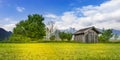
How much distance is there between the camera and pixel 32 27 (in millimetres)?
90250

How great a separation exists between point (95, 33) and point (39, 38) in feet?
85.5

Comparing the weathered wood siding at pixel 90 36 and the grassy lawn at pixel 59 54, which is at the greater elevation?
the weathered wood siding at pixel 90 36

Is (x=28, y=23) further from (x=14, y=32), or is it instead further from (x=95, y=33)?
(x=95, y=33)

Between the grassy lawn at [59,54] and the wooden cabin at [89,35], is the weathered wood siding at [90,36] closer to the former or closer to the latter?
the wooden cabin at [89,35]

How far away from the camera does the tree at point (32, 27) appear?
297ft

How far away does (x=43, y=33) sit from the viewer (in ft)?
301

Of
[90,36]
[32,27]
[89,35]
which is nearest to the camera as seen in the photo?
[89,35]

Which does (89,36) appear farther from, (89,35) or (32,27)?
(32,27)

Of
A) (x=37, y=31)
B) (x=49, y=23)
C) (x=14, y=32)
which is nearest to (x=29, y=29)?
(x=37, y=31)

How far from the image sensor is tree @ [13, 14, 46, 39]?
90581mm

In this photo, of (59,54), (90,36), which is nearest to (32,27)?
(90,36)

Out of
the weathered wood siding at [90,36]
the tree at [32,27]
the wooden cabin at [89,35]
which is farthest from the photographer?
the tree at [32,27]

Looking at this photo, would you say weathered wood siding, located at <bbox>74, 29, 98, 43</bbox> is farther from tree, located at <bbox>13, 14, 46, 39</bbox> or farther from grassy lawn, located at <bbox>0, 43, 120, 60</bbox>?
grassy lawn, located at <bbox>0, 43, 120, 60</bbox>

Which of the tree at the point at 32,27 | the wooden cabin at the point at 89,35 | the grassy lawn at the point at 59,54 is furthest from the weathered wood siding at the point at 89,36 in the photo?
the grassy lawn at the point at 59,54
